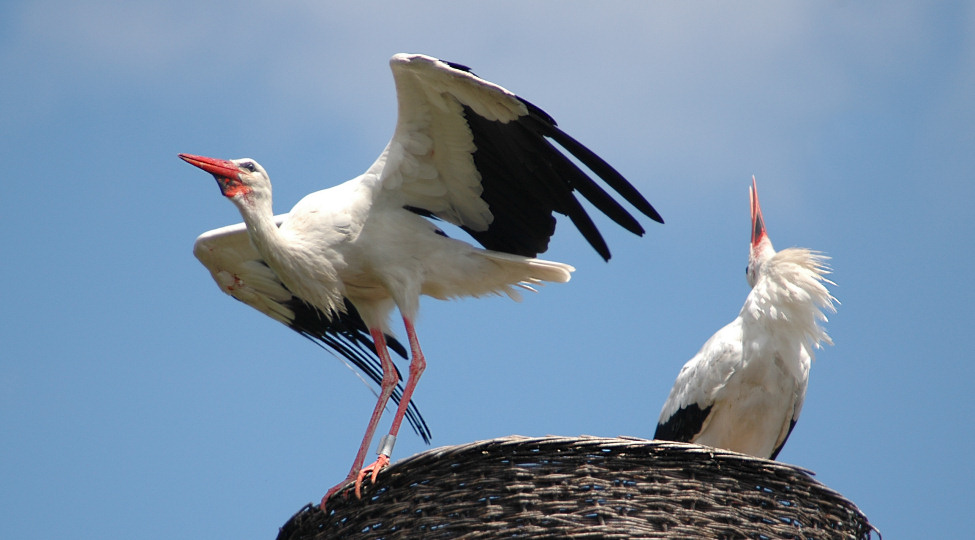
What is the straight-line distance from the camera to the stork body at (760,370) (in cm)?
612

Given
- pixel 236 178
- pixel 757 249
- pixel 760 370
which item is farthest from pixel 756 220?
pixel 236 178

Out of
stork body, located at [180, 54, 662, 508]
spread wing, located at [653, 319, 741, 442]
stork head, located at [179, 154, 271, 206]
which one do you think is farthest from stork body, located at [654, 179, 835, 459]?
stork head, located at [179, 154, 271, 206]

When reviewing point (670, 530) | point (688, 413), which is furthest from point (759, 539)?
point (688, 413)

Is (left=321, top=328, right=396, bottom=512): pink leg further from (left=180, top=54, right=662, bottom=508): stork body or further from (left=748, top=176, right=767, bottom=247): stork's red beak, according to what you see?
(left=748, top=176, right=767, bottom=247): stork's red beak

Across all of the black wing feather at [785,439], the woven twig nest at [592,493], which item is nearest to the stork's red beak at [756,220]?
the black wing feather at [785,439]

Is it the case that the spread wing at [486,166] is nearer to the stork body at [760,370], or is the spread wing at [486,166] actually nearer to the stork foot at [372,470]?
the stork body at [760,370]

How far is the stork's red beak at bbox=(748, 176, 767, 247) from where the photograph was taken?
759cm

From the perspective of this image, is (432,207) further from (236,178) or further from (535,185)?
(236,178)

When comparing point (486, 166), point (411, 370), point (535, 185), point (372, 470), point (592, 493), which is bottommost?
point (592, 493)

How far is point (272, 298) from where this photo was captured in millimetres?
6523

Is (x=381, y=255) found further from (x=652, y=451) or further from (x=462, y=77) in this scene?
(x=652, y=451)

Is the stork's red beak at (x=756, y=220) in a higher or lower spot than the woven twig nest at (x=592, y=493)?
higher

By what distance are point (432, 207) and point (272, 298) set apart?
1.23 m

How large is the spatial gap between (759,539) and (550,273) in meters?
2.07
